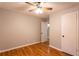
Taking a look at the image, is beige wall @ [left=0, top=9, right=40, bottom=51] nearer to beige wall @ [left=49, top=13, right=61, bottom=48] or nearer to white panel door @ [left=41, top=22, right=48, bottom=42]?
white panel door @ [left=41, top=22, right=48, bottom=42]

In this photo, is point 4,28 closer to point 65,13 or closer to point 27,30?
point 27,30

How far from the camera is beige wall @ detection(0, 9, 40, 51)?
12.8ft

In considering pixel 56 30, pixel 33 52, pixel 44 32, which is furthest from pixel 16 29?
pixel 44 32

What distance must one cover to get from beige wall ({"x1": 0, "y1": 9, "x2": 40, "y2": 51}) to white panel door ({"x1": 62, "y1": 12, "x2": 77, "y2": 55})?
2414mm

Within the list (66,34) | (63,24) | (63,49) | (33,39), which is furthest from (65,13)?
(33,39)

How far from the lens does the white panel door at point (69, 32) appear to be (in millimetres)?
3291

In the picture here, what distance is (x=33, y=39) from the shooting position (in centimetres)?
592

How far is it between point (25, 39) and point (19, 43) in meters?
0.56

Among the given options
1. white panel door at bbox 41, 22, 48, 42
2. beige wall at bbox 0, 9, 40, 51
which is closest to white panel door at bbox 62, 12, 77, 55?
beige wall at bbox 0, 9, 40, 51

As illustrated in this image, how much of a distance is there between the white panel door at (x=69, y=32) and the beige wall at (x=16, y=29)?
2.41m

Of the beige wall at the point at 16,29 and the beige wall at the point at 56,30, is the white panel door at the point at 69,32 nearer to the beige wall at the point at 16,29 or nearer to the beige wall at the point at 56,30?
the beige wall at the point at 56,30

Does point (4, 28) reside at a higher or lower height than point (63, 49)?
higher

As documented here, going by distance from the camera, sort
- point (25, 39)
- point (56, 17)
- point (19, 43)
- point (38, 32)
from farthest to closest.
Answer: point (38, 32), point (25, 39), point (19, 43), point (56, 17)

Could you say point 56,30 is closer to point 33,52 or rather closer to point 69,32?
point 69,32
